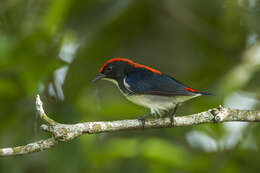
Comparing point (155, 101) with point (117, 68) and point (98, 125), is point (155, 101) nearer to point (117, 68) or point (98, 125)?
point (117, 68)

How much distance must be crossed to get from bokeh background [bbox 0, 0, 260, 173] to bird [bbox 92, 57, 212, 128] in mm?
176

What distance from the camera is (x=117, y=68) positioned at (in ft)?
16.0

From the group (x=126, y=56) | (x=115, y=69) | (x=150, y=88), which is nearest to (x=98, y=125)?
(x=150, y=88)

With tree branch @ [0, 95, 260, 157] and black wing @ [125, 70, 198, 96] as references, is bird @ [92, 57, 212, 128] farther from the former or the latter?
tree branch @ [0, 95, 260, 157]

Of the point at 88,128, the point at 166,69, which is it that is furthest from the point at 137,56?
the point at 88,128

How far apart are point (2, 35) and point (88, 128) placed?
2.25m

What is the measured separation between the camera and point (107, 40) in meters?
5.08

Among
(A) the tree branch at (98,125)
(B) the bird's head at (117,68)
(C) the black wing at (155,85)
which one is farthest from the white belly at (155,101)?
(A) the tree branch at (98,125)

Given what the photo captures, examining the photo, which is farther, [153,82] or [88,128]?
[153,82]

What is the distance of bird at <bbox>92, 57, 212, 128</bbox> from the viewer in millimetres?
4430

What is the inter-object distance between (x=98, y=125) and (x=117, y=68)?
5.33 feet

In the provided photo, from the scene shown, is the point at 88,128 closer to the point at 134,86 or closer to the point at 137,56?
the point at 134,86

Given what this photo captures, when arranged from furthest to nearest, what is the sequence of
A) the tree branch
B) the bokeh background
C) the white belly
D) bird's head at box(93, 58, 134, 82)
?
bird's head at box(93, 58, 134, 82), the white belly, the bokeh background, the tree branch

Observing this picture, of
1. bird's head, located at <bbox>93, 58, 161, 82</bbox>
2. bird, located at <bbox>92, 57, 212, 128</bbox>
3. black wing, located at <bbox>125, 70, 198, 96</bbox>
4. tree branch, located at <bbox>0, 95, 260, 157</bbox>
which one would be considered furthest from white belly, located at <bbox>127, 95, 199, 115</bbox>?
tree branch, located at <bbox>0, 95, 260, 157</bbox>
